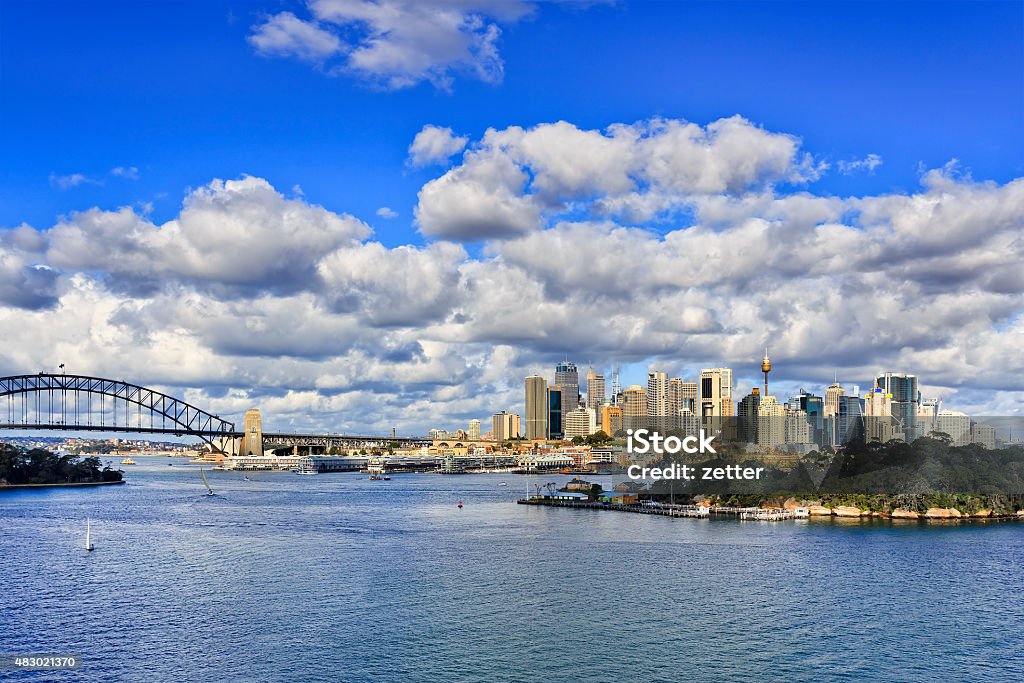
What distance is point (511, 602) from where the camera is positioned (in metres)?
46.1

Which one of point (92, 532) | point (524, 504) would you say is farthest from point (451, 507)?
point (92, 532)

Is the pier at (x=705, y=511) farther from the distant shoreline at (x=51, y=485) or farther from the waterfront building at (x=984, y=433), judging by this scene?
the distant shoreline at (x=51, y=485)

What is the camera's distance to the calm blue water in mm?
35500

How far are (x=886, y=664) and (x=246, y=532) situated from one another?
54.4m

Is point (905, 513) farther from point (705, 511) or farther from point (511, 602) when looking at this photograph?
point (511, 602)

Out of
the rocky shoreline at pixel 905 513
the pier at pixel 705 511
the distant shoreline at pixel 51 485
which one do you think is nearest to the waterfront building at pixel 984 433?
the rocky shoreline at pixel 905 513

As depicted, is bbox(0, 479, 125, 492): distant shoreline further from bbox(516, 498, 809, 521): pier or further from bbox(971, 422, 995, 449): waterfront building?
bbox(971, 422, 995, 449): waterfront building

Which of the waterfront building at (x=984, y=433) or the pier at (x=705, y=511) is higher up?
the waterfront building at (x=984, y=433)

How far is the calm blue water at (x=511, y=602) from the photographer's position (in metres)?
35.5

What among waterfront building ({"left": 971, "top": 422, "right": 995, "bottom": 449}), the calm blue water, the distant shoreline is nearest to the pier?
the calm blue water

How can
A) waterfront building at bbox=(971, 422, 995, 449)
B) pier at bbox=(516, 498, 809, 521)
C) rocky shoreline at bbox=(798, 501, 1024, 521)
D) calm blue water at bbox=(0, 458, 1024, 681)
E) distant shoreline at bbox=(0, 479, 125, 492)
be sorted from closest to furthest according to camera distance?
calm blue water at bbox=(0, 458, 1024, 681), pier at bbox=(516, 498, 809, 521), rocky shoreline at bbox=(798, 501, 1024, 521), distant shoreline at bbox=(0, 479, 125, 492), waterfront building at bbox=(971, 422, 995, 449)

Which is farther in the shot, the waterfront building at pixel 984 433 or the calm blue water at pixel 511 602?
the waterfront building at pixel 984 433

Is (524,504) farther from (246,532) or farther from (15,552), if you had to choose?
(15,552)

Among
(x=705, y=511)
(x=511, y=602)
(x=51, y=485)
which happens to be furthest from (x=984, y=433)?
(x=51, y=485)
